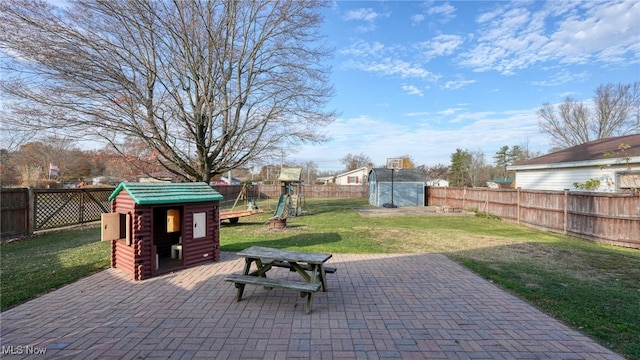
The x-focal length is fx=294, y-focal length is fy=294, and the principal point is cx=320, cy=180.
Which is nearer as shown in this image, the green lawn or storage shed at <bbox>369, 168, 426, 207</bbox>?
the green lawn

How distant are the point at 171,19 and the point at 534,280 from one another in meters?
13.5

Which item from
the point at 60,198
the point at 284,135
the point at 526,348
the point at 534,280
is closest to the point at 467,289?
the point at 534,280

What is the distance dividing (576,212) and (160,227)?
13.3 meters

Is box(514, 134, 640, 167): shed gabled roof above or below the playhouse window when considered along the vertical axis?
above

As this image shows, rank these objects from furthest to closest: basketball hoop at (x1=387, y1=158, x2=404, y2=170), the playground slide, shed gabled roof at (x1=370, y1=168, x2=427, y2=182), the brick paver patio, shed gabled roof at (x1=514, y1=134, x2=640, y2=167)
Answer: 1. shed gabled roof at (x1=370, y1=168, x2=427, y2=182)
2. basketball hoop at (x1=387, y1=158, x2=404, y2=170)
3. the playground slide
4. shed gabled roof at (x1=514, y1=134, x2=640, y2=167)
5. the brick paver patio

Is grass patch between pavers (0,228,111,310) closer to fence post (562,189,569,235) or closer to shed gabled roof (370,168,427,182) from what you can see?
fence post (562,189,569,235)

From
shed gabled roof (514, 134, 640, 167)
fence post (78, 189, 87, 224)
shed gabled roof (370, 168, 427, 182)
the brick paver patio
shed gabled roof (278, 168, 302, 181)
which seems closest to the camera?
the brick paver patio

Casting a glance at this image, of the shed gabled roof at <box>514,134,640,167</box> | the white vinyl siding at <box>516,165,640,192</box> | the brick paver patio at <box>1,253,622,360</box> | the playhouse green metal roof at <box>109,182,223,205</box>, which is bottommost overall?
the brick paver patio at <box>1,253,622,360</box>

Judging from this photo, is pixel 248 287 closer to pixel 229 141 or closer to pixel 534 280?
pixel 534 280

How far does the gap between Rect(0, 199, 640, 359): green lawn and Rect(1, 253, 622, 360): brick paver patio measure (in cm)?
40

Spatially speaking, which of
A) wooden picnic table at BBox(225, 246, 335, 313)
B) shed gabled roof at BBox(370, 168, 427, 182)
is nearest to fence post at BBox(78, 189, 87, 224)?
wooden picnic table at BBox(225, 246, 335, 313)

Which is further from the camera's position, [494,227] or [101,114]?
[494,227]

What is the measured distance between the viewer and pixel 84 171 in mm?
39531

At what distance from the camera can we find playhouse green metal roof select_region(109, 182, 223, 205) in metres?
5.23
